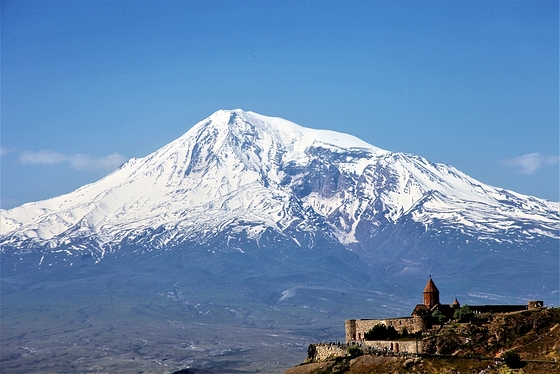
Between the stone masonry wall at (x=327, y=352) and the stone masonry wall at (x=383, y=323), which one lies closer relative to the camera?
the stone masonry wall at (x=383, y=323)

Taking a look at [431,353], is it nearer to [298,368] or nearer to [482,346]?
[482,346]

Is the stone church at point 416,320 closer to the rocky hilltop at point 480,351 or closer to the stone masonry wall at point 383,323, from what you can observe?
the stone masonry wall at point 383,323

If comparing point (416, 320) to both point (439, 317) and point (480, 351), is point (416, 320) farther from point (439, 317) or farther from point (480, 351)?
point (480, 351)

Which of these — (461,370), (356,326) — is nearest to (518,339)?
(461,370)

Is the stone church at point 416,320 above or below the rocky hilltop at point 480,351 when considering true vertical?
above

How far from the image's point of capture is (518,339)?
62.8 metres

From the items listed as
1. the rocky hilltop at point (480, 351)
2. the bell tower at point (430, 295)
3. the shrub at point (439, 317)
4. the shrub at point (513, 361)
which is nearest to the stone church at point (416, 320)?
the shrub at point (439, 317)

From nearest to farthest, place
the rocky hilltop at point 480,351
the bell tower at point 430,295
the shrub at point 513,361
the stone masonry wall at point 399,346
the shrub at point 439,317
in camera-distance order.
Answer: the shrub at point 513,361 < the rocky hilltop at point 480,351 < the stone masonry wall at point 399,346 < the shrub at point 439,317 < the bell tower at point 430,295

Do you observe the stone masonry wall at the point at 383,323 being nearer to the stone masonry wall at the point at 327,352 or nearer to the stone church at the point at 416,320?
the stone church at the point at 416,320

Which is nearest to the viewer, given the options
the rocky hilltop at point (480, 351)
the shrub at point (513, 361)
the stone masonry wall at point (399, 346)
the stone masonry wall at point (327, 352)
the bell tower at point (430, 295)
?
the shrub at point (513, 361)

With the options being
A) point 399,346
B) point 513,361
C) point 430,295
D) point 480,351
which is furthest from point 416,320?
point 430,295

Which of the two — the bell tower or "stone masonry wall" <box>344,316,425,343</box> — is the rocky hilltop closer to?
"stone masonry wall" <box>344,316,425,343</box>

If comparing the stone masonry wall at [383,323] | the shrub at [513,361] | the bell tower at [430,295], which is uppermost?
the bell tower at [430,295]

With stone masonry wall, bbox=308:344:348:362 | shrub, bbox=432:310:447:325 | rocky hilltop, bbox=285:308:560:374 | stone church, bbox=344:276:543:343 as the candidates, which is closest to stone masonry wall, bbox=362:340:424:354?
rocky hilltop, bbox=285:308:560:374
